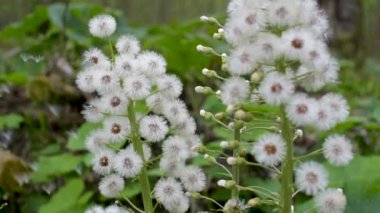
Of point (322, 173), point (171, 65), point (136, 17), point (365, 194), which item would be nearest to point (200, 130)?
point (171, 65)

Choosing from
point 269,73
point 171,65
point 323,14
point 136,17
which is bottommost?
point 269,73

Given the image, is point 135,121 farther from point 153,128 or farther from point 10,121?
point 10,121

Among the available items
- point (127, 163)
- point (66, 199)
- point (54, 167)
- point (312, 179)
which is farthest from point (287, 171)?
point (54, 167)

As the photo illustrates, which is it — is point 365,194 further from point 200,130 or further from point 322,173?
point 200,130

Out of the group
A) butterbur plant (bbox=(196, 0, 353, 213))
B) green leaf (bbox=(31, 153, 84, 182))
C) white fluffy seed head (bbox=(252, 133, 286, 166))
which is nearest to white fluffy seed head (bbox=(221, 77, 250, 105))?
butterbur plant (bbox=(196, 0, 353, 213))

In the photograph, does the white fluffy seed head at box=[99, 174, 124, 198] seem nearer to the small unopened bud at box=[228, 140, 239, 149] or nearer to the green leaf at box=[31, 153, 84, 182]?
the small unopened bud at box=[228, 140, 239, 149]

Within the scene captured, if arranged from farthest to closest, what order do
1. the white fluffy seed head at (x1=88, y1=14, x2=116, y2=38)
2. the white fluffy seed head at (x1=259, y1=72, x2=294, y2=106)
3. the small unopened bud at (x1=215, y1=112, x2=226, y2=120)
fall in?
the white fluffy seed head at (x1=88, y1=14, x2=116, y2=38) → the small unopened bud at (x1=215, y1=112, x2=226, y2=120) → the white fluffy seed head at (x1=259, y1=72, x2=294, y2=106)

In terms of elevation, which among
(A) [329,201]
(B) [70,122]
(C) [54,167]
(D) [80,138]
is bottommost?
(A) [329,201]
